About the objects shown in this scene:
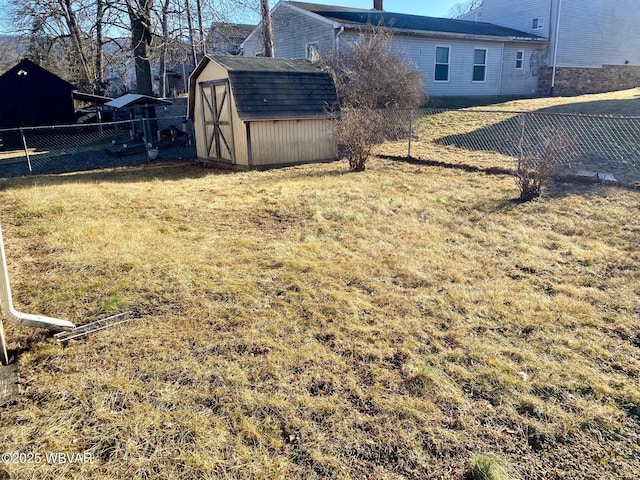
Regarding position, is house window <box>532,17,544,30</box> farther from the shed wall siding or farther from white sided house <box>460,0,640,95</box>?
the shed wall siding

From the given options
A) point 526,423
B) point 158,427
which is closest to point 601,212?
point 526,423

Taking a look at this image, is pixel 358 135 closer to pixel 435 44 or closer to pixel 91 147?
pixel 91 147

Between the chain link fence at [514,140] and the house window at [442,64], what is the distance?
498 centimetres

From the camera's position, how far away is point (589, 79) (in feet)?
79.1

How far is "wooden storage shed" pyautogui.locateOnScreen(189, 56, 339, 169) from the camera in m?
10.6

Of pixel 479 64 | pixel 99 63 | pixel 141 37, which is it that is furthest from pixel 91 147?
pixel 479 64

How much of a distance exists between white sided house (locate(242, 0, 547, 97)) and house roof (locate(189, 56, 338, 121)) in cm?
647

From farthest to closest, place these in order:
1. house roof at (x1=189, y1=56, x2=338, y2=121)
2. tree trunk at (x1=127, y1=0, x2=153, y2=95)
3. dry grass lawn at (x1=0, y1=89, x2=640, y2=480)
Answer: tree trunk at (x1=127, y1=0, x2=153, y2=95), house roof at (x1=189, y1=56, x2=338, y2=121), dry grass lawn at (x1=0, y1=89, x2=640, y2=480)

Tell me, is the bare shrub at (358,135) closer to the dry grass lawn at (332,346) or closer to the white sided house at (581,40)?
the dry grass lawn at (332,346)

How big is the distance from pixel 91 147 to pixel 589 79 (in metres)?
25.7

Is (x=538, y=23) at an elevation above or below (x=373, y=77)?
above

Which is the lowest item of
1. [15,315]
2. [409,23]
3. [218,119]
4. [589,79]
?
[15,315]

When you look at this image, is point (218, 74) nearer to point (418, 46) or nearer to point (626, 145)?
point (626, 145)

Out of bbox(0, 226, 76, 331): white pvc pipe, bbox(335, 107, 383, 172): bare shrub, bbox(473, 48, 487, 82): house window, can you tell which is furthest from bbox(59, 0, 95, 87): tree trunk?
bbox(0, 226, 76, 331): white pvc pipe
